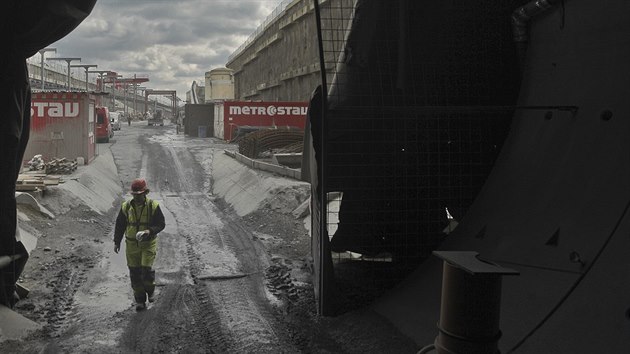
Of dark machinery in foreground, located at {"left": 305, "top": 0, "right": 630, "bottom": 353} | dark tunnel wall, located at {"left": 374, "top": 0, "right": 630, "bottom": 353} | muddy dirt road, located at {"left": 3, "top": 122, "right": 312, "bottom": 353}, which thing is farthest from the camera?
muddy dirt road, located at {"left": 3, "top": 122, "right": 312, "bottom": 353}

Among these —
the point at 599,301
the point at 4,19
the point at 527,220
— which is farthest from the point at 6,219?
the point at 599,301

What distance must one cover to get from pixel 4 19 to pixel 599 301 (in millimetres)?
7038

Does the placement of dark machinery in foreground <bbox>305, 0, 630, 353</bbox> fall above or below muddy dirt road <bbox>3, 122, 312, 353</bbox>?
above

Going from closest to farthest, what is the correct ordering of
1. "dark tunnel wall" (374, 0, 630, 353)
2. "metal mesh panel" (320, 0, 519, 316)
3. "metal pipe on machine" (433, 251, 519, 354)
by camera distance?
"metal pipe on machine" (433, 251, 519, 354) → "dark tunnel wall" (374, 0, 630, 353) → "metal mesh panel" (320, 0, 519, 316)

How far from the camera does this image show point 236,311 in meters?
7.96

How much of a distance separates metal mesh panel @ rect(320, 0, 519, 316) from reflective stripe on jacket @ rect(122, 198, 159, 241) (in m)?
2.84

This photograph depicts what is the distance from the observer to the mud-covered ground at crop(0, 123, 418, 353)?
21.9 ft

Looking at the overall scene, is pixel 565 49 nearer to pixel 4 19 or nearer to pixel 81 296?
pixel 4 19

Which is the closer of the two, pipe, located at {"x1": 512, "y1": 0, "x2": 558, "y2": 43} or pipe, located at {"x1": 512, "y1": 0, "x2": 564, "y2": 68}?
pipe, located at {"x1": 512, "y1": 0, "x2": 558, "y2": 43}

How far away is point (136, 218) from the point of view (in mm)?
8180

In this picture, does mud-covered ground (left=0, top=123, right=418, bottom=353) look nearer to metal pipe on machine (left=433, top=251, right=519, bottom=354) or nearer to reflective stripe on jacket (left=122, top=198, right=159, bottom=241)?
reflective stripe on jacket (left=122, top=198, right=159, bottom=241)

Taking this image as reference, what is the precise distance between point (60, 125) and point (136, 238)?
622 inches

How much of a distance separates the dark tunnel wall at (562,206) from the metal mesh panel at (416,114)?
349mm

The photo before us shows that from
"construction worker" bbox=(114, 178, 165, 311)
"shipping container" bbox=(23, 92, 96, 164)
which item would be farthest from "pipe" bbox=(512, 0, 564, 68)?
"shipping container" bbox=(23, 92, 96, 164)
